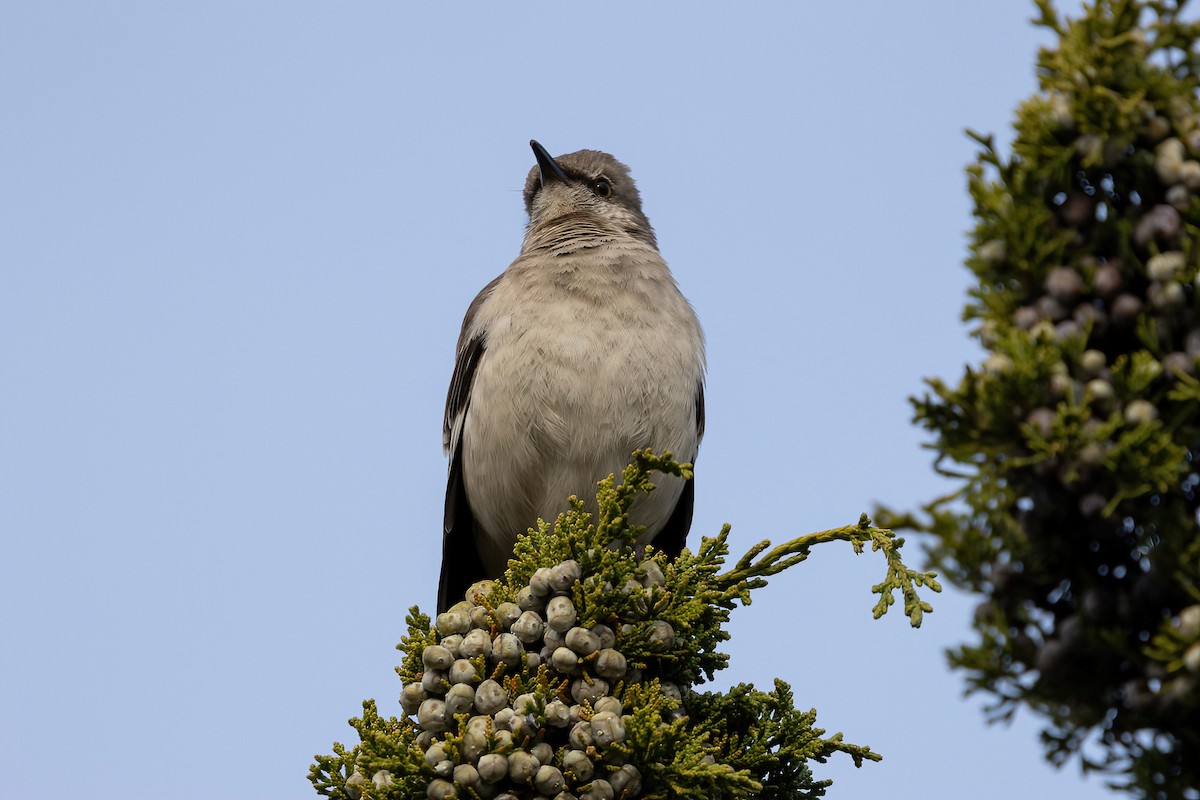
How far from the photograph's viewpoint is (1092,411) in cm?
284

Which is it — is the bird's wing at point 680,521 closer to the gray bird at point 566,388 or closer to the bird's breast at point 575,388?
the gray bird at point 566,388

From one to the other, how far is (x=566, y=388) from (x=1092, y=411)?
3946mm

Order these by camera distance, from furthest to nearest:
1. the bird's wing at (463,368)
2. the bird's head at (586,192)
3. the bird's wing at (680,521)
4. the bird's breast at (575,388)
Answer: the bird's head at (586,192), the bird's wing at (680,521), the bird's wing at (463,368), the bird's breast at (575,388)

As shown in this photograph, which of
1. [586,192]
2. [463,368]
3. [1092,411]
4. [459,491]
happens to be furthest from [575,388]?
[1092,411]

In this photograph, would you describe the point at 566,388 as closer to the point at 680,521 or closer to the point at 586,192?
the point at 680,521

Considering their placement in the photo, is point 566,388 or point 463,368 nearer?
point 566,388

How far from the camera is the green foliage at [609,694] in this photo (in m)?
4.25

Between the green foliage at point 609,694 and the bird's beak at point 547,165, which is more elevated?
the bird's beak at point 547,165

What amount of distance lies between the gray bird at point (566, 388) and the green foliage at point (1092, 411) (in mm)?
3650

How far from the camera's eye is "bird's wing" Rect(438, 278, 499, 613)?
23.9 ft

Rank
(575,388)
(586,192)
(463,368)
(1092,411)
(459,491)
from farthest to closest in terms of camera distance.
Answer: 1. (586,192)
2. (459,491)
3. (463,368)
4. (575,388)
5. (1092,411)

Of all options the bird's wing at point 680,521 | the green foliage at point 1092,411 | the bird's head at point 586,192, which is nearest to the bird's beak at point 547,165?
the bird's head at point 586,192

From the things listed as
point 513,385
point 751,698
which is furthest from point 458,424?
point 751,698

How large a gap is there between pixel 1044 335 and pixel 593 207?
5.36 meters
